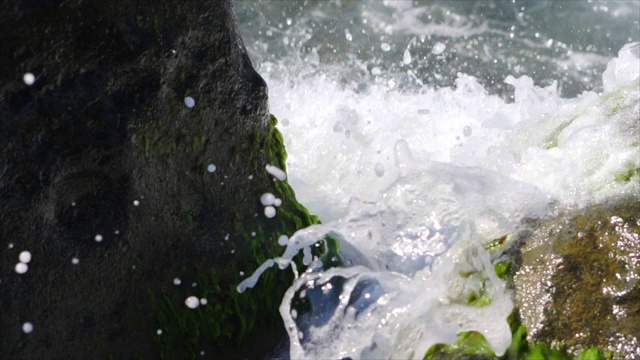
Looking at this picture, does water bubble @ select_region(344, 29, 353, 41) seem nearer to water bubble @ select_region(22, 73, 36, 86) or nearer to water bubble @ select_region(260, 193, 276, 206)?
water bubble @ select_region(260, 193, 276, 206)

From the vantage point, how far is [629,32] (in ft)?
23.0

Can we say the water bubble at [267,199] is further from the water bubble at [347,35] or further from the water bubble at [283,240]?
the water bubble at [347,35]

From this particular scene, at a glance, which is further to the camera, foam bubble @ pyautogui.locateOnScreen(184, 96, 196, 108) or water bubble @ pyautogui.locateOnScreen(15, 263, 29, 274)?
foam bubble @ pyautogui.locateOnScreen(184, 96, 196, 108)

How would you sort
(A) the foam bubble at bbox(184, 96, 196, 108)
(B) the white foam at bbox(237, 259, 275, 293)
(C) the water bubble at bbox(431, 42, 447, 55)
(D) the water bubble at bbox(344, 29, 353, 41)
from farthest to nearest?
(D) the water bubble at bbox(344, 29, 353, 41) → (C) the water bubble at bbox(431, 42, 447, 55) → (B) the white foam at bbox(237, 259, 275, 293) → (A) the foam bubble at bbox(184, 96, 196, 108)

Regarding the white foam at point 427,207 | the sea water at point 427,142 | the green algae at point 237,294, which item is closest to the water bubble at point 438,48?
the sea water at point 427,142

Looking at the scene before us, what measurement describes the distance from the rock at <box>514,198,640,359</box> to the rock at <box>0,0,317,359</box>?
35.7 inches

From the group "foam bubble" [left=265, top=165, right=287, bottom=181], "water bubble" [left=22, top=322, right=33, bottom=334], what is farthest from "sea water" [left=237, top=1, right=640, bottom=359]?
"water bubble" [left=22, top=322, right=33, bottom=334]

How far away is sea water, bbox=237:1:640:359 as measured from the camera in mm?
3068

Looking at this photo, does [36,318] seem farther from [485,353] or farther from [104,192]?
[485,353]

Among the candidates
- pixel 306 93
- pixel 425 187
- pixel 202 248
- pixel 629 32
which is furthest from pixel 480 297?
pixel 629 32

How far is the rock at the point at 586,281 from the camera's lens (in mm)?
2861

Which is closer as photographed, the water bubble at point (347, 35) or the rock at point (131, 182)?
the rock at point (131, 182)

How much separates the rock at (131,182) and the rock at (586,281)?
0.91 m

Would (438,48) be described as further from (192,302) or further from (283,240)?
(192,302)
